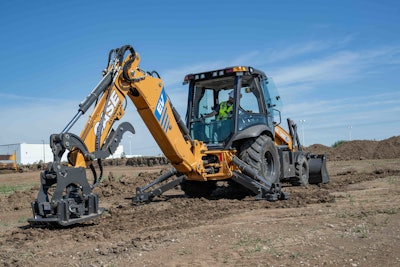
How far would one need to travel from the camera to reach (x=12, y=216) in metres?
9.30

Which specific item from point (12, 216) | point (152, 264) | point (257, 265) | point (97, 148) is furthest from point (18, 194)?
point (257, 265)

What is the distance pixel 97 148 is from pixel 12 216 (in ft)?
10.3

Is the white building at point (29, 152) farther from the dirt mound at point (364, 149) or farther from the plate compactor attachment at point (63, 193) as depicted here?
the plate compactor attachment at point (63, 193)

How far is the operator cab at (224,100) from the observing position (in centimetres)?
1017

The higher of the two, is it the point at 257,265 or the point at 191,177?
the point at 191,177

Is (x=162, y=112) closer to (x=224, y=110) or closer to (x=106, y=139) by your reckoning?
(x=106, y=139)

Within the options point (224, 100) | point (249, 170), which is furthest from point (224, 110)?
point (249, 170)

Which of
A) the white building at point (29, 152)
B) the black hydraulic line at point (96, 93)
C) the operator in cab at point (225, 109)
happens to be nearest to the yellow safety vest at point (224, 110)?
the operator in cab at point (225, 109)

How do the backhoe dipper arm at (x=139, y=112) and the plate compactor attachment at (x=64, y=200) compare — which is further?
the backhoe dipper arm at (x=139, y=112)

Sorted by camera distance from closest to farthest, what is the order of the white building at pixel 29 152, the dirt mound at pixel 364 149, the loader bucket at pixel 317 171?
the loader bucket at pixel 317 171 < the dirt mound at pixel 364 149 < the white building at pixel 29 152

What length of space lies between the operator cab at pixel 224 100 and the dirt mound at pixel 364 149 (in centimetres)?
1969

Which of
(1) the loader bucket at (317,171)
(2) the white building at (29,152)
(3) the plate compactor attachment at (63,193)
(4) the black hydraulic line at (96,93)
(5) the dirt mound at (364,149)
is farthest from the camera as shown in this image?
(2) the white building at (29,152)

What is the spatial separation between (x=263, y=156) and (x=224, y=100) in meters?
1.80

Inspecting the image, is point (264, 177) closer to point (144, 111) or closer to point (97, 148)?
point (144, 111)
